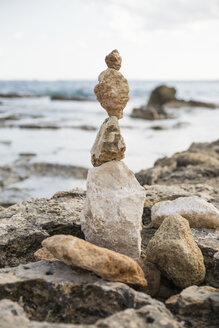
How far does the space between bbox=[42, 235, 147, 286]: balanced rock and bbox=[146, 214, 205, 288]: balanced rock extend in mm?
224

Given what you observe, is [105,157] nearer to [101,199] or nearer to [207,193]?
[101,199]

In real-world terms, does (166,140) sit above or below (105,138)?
below

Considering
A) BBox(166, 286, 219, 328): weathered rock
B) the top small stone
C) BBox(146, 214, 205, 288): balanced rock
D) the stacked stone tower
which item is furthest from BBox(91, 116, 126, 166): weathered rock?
BBox(166, 286, 219, 328): weathered rock

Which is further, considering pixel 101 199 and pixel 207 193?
pixel 207 193

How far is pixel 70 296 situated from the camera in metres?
1.83

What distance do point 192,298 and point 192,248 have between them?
38 centimetres

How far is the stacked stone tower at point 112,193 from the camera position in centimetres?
229

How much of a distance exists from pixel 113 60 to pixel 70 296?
1.51 meters

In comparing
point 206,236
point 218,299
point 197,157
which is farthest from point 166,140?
point 218,299

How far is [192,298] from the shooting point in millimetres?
1870

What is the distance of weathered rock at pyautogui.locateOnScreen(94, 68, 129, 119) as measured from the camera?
2.35m

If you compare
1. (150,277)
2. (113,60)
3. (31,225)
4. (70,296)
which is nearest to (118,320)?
(70,296)

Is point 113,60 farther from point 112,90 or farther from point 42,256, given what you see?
point 42,256

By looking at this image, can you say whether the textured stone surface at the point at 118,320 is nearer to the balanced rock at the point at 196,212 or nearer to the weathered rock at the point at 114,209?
the weathered rock at the point at 114,209
